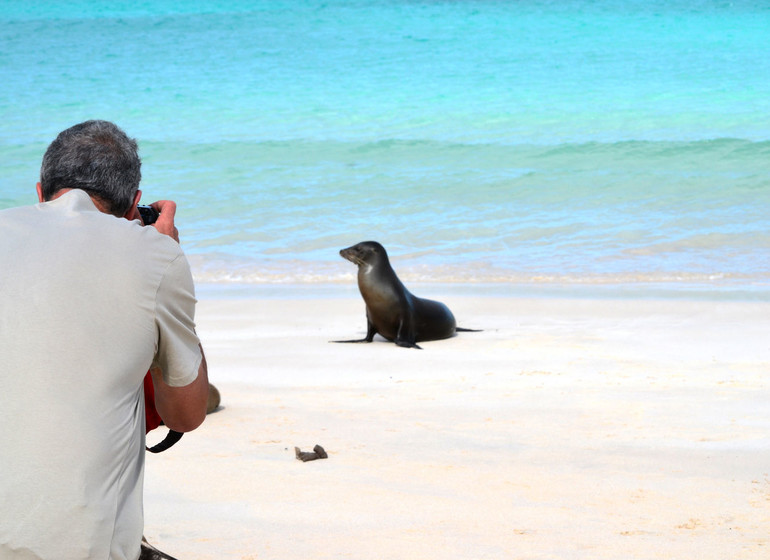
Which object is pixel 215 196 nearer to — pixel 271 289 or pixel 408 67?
pixel 271 289

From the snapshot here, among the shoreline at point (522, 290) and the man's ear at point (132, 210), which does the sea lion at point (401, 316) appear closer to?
the shoreline at point (522, 290)

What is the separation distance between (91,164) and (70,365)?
15.3 inches

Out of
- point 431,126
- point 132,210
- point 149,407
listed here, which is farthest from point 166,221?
point 431,126

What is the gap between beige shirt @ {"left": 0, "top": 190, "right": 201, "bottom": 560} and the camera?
1.75 metres

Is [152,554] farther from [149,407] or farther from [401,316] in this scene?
[401,316]

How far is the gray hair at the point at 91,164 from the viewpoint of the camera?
1.92 meters

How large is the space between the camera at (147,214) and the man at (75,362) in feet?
0.92

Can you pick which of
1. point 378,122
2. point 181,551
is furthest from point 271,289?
point 378,122

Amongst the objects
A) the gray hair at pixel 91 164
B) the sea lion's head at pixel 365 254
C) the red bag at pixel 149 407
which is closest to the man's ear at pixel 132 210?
the gray hair at pixel 91 164

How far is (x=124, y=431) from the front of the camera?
181 cm

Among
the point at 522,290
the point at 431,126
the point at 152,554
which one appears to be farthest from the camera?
the point at 431,126

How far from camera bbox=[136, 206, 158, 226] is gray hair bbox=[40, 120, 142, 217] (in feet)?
0.52

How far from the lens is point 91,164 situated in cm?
192

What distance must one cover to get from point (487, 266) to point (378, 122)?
15.9 meters
